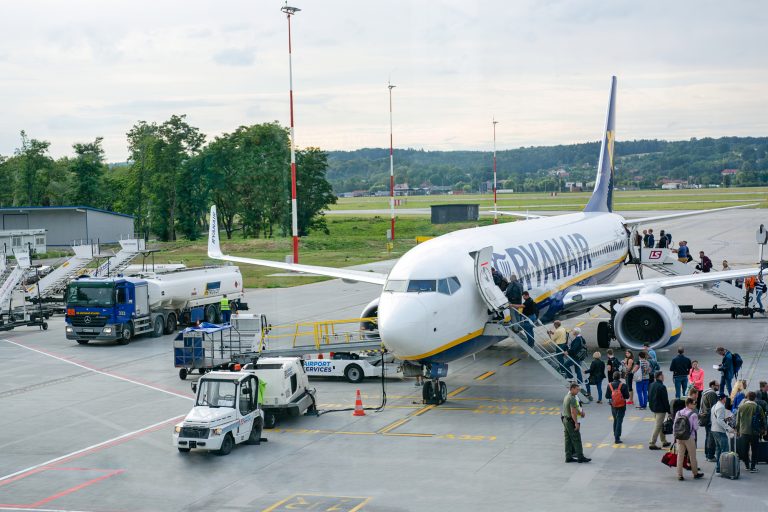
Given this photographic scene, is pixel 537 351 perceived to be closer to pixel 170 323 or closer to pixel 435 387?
pixel 435 387

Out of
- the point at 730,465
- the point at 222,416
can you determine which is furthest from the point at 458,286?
the point at 730,465

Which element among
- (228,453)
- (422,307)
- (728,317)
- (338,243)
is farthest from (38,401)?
(338,243)

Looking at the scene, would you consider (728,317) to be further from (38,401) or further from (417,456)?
(38,401)

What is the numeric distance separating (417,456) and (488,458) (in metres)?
1.65

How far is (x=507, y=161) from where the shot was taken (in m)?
147

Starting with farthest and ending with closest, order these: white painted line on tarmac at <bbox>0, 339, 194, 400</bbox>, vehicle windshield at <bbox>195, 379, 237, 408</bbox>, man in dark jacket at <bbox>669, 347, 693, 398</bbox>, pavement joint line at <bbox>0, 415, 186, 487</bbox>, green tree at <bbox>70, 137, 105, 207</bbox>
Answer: green tree at <bbox>70, 137, 105, 207</bbox> < white painted line on tarmac at <bbox>0, 339, 194, 400</bbox> < man in dark jacket at <bbox>669, 347, 693, 398</bbox> < vehicle windshield at <bbox>195, 379, 237, 408</bbox> < pavement joint line at <bbox>0, 415, 186, 487</bbox>

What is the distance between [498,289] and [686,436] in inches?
391

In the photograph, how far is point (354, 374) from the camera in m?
31.9

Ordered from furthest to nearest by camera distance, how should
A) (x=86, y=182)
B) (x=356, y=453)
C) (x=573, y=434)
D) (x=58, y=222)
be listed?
(x=86, y=182), (x=58, y=222), (x=356, y=453), (x=573, y=434)

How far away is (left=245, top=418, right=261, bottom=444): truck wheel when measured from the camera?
2366 cm

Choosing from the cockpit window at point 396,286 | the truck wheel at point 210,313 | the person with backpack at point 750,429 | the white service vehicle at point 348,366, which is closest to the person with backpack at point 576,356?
the cockpit window at point 396,286

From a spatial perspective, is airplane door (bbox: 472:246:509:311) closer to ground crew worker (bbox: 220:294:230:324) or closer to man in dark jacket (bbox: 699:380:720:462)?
man in dark jacket (bbox: 699:380:720:462)

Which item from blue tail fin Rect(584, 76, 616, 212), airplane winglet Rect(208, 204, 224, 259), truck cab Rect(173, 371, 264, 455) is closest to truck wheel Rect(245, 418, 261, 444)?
truck cab Rect(173, 371, 264, 455)

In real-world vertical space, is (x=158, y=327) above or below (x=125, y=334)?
below
